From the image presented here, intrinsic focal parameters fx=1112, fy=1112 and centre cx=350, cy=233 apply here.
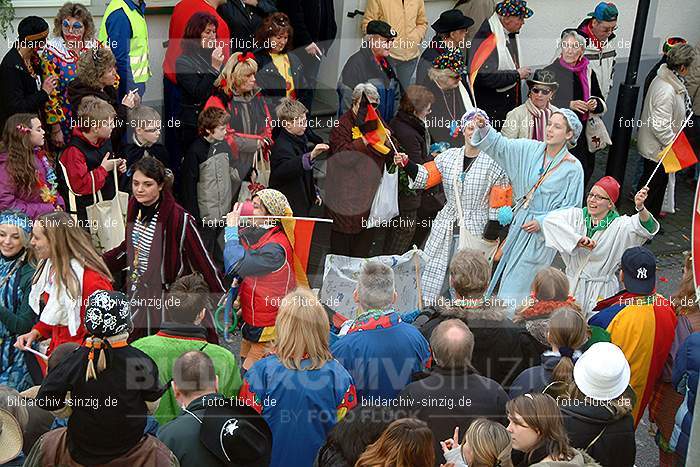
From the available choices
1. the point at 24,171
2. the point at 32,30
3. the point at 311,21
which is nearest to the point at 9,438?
the point at 24,171

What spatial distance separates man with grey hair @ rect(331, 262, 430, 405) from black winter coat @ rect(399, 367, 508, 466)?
0.47 metres

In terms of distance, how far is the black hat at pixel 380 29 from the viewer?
10391 millimetres

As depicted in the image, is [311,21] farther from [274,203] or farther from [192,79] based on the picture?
[274,203]

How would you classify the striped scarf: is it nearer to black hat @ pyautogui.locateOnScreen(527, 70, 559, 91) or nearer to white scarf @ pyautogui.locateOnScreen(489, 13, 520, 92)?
black hat @ pyautogui.locateOnScreen(527, 70, 559, 91)

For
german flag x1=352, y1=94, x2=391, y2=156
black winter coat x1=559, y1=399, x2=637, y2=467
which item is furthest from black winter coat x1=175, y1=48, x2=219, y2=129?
black winter coat x1=559, y1=399, x2=637, y2=467

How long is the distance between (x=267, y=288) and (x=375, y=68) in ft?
12.6

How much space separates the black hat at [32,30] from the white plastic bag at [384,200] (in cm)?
295

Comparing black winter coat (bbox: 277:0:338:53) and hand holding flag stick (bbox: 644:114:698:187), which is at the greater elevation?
black winter coat (bbox: 277:0:338:53)

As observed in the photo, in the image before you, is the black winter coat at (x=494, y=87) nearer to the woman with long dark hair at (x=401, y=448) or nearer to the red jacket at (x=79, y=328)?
the red jacket at (x=79, y=328)

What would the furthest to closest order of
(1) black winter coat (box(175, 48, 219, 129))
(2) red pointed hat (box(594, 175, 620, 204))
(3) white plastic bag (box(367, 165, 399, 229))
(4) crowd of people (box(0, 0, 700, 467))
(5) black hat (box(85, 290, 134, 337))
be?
(1) black winter coat (box(175, 48, 219, 129)) → (3) white plastic bag (box(367, 165, 399, 229)) → (2) red pointed hat (box(594, 175, 620, 204)) → (5) black hat (box(85, 290, 134, 337)) → (4) crowd of people (box(0, 0, 700, 467))

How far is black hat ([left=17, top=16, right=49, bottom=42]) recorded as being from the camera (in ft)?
28.8

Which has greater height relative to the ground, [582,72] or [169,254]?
[582,72]

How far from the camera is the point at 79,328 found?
21.9ft

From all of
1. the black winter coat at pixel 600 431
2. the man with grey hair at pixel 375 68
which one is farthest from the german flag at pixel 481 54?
the black winter coat at pixel 600 431
